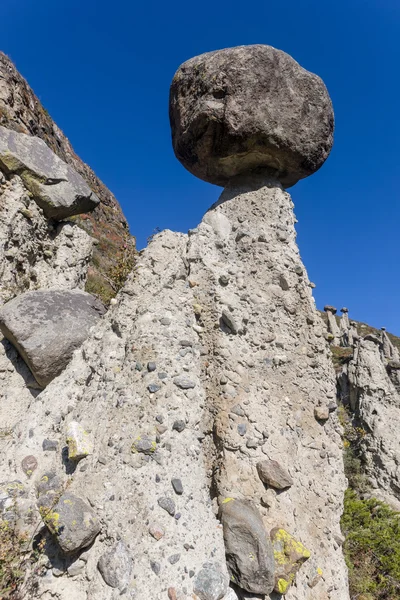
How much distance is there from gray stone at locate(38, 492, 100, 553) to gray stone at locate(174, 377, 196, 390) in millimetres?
1289

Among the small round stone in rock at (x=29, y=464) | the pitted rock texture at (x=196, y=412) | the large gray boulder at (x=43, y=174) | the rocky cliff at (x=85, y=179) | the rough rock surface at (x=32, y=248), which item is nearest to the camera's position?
the pitted rock texture at (x=196, y=412)

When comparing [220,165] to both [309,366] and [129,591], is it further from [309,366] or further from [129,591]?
→ [129,591]

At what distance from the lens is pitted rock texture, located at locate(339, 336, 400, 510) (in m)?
9.82

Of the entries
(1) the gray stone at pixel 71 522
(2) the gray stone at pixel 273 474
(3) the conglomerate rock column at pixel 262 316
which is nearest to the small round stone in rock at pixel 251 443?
(3) the conglomerate rock column at pixel 262 316

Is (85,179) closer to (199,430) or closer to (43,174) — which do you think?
(43,174)

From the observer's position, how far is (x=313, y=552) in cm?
328

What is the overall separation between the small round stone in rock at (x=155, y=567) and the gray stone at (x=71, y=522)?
0.49 m

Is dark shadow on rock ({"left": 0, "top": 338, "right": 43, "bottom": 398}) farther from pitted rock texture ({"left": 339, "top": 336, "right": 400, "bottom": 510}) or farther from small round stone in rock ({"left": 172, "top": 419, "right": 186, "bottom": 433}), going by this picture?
pitted rock texture ({"left": 339, "top": 336, "right": 400, "bottom": 510})

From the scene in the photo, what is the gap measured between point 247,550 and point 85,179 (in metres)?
19.7

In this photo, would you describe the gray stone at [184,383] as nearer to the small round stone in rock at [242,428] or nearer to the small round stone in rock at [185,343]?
the small round stone in rock at [185,343]

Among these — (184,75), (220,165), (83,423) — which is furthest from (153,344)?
(184,75)

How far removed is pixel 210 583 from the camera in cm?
254

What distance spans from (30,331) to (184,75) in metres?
4.65

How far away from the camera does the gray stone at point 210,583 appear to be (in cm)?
250
